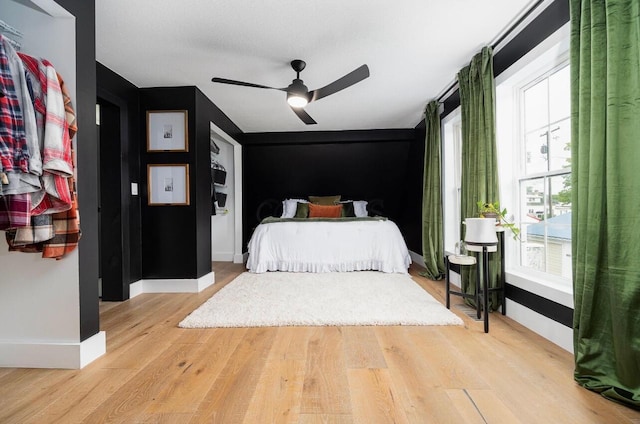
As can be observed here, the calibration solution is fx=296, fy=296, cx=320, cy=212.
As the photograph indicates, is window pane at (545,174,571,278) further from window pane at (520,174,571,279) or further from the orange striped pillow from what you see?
the orange striped pillow

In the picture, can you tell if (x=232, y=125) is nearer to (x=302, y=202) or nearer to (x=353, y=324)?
(x=302, y=202)

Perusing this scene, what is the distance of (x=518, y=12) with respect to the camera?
202 cm

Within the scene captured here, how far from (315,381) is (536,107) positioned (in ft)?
8.27

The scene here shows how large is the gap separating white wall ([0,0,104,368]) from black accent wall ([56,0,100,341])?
0.04m

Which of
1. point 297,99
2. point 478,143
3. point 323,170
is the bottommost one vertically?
point 478,143

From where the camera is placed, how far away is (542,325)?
1.97 meters

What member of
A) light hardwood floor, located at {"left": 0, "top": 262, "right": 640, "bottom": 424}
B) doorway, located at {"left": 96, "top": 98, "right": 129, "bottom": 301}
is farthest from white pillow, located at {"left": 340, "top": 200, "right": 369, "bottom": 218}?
doorway, located at {"left": 96, "top": 98, "right": 129, "bottom": 301}

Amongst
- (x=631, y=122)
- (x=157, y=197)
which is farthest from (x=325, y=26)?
(x=157, y=197)

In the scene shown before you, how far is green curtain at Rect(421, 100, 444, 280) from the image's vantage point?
12.3ft

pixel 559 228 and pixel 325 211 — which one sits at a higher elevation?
pixel 325 211

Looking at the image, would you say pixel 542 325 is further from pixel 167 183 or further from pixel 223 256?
pixel 223 256

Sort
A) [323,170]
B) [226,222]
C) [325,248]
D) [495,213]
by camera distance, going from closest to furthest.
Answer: [495,213] → [325,248] → [226,222] → [323,170]

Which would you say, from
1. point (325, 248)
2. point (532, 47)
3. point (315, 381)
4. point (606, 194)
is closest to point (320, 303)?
point (315, 381)

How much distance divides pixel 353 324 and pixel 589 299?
1.37 m
